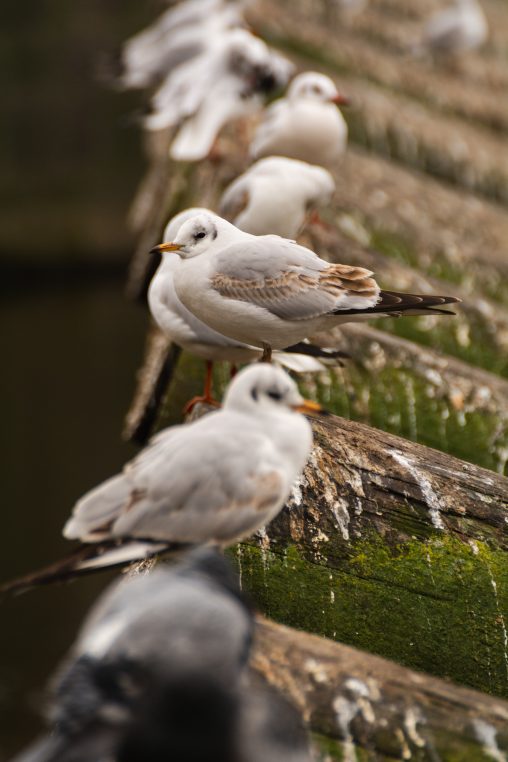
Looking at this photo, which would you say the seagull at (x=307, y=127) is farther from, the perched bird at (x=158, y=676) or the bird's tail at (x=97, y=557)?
the perched bird at (x=158, y=676)

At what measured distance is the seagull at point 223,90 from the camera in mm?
6070

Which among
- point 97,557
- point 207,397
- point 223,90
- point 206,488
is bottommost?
point 223,90

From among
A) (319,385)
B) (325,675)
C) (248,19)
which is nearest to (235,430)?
(325,675)

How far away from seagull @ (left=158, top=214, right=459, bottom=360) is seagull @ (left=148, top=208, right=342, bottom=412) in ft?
0.45

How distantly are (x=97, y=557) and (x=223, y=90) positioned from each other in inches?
157

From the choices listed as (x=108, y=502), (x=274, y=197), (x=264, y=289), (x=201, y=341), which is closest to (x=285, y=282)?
(x=264, y=289)

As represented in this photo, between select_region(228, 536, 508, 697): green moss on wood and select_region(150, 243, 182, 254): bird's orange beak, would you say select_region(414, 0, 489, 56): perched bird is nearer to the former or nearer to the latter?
select_region(150, 243, 182, 254): bird's orange beak

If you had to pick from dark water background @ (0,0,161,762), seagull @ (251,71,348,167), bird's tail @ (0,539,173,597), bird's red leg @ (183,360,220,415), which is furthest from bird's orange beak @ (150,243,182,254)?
dark water background @ (0,0,161,762)

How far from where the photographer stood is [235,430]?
8.60 feet

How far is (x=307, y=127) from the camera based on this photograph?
18.3 ft

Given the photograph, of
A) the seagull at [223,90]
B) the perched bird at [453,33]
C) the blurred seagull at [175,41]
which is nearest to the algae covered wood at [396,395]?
the seagull at [223,90]

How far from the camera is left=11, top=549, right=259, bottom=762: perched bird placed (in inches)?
70.5

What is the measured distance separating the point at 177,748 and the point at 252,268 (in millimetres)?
1917

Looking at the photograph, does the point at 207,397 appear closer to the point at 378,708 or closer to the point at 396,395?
the point at 396,395
